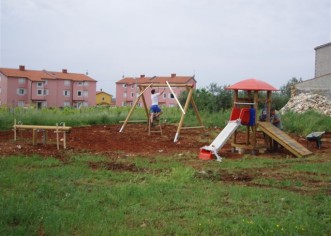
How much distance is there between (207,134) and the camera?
616 inches

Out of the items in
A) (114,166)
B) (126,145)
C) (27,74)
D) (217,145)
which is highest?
(27,74)

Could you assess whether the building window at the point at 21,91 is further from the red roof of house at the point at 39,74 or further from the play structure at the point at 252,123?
the play structure at the point at 252,123

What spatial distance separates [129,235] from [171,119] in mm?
17396

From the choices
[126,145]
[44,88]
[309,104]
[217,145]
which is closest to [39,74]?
[44,88]

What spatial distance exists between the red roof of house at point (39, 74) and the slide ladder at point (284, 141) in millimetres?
64159

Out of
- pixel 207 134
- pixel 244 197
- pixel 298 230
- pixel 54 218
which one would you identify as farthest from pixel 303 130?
pixel 54 218

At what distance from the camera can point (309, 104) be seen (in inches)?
1017

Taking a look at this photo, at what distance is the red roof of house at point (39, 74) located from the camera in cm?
6944

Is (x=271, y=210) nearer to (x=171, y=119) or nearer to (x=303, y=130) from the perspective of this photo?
(x=303, y=130)

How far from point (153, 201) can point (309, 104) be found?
2220 centimetres

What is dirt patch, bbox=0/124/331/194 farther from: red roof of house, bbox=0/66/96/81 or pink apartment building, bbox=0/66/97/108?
red roof of house, bbox=0/66/96/81

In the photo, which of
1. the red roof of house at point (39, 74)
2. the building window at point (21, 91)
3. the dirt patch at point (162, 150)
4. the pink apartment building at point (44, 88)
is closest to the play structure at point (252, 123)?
the dirt patch at point (162, 150)

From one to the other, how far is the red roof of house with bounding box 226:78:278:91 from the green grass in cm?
281

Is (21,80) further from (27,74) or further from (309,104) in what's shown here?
(309,104)
